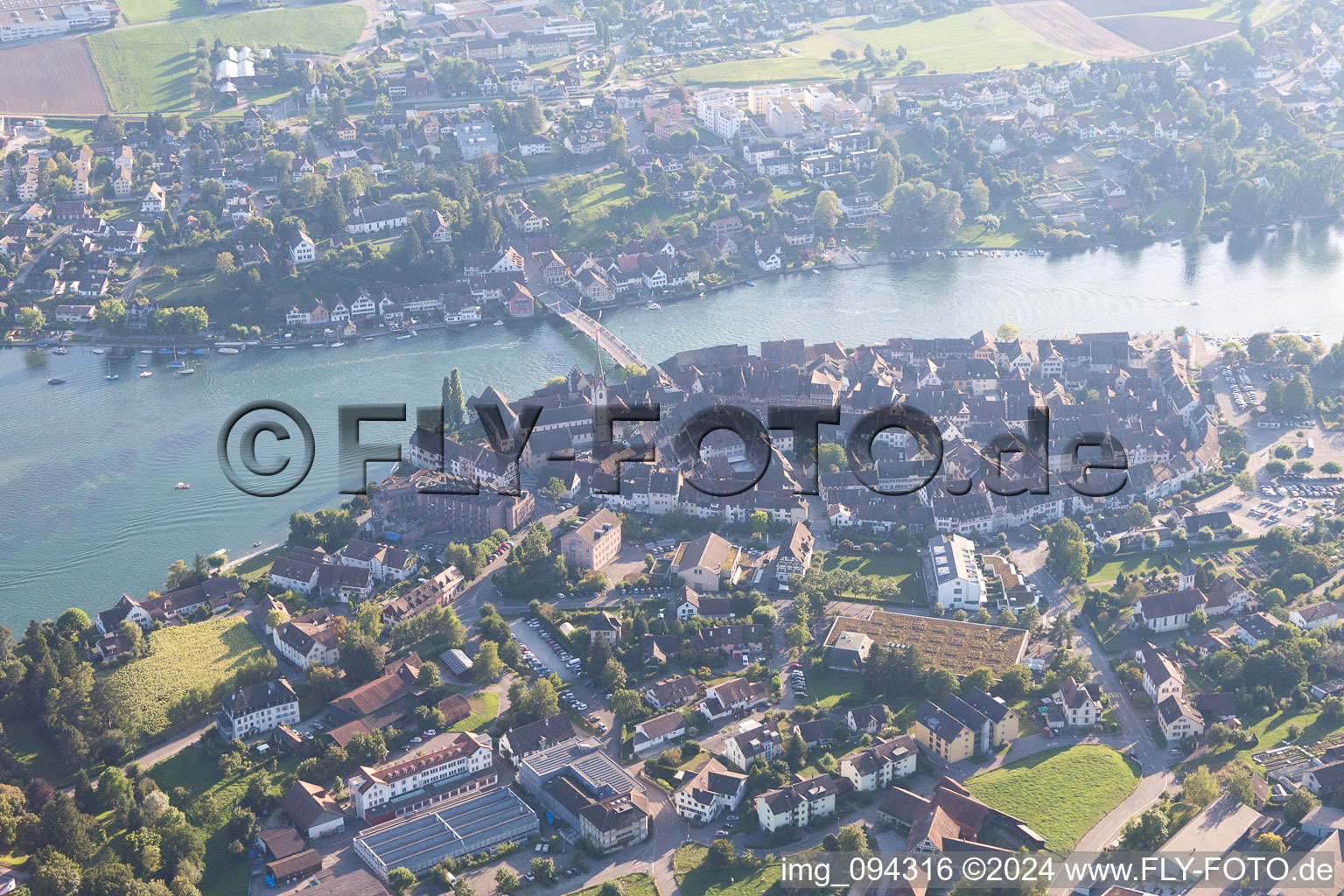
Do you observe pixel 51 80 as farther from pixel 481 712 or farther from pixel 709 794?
pixel 709 794

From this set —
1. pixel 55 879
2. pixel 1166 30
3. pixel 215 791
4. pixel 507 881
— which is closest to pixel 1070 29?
pixel 1166 30

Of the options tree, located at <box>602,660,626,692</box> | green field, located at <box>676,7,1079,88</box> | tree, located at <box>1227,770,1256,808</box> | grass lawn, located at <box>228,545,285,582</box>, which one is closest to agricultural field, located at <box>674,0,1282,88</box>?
green field, located at <box>676,7,1079,88</box>

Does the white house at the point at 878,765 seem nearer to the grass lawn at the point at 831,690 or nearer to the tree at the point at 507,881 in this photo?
the grass lawn at the point at 831,690

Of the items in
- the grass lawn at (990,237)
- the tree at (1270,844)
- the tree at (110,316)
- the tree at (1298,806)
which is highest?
the grass lawn at (990,237)

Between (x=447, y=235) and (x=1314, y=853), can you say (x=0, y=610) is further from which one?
(x=1314, y=853)

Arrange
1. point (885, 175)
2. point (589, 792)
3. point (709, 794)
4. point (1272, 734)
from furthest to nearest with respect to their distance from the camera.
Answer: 1. point (885, 175)
2. point (1272, 734)
3. point (589, 792)
4. point (709, 794)

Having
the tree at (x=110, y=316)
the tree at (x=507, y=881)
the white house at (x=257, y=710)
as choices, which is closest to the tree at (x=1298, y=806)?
the tree at (x=507, y=881)
